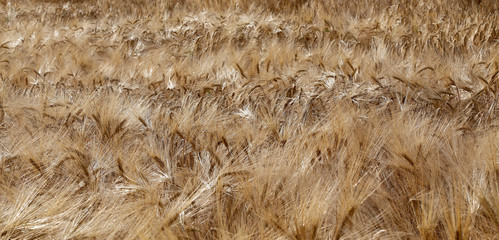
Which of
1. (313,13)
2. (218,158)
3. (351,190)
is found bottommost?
(313,13)

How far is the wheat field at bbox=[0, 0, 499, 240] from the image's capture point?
48.2 inches

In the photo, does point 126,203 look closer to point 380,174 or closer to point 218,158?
point 218,158

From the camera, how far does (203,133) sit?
5.97 ft

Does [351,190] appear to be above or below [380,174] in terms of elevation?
above

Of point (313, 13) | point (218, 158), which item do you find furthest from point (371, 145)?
point (313, 13)

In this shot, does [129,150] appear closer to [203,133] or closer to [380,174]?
[203,133]

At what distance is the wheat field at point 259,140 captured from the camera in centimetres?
122

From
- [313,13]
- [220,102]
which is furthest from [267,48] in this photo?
[313,13]

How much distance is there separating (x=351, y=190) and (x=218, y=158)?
22.6 inches

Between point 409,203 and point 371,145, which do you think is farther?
point 371,145

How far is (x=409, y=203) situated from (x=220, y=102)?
1221 millimetres

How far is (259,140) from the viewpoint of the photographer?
5.66 feet

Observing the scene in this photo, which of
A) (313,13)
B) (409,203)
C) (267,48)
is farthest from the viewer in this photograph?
(313,13)

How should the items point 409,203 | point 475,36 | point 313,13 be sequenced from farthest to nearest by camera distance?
1. point 313,13
2. point 475,36
3. point 409,203
